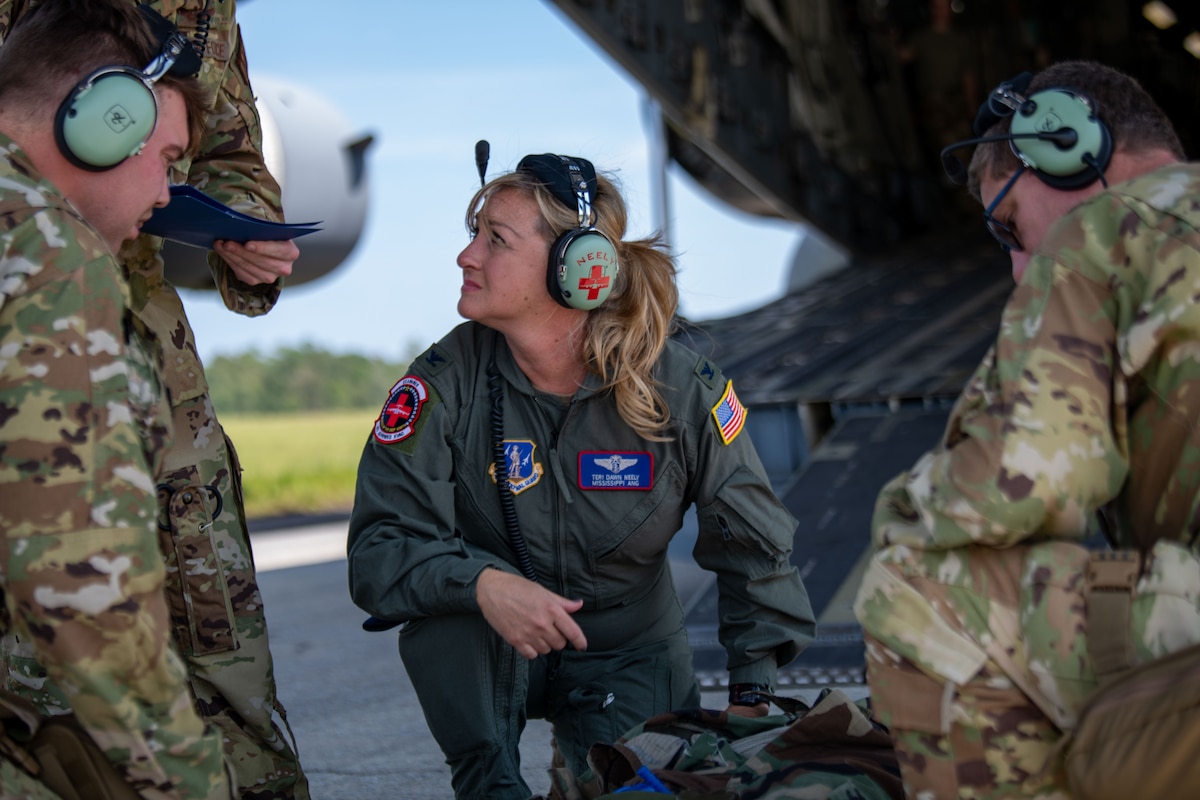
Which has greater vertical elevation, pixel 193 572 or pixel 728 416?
pixel 728 416

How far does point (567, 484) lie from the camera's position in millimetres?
2443

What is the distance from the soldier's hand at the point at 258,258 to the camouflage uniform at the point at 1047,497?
4.48 feet

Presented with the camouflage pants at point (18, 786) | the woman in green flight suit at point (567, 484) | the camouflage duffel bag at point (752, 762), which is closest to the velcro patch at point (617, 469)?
the woman in green flight suit at point (567, 484)

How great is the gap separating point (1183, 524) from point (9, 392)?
4.33 ft

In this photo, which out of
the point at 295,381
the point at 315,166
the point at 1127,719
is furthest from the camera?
the point at 295,381

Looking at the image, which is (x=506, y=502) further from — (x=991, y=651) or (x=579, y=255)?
(x=991, y=651)

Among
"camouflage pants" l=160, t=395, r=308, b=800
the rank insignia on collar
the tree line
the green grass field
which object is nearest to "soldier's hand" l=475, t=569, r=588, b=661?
the rank insignia on collar

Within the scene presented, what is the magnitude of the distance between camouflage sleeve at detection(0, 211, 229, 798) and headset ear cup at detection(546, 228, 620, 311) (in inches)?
38.2

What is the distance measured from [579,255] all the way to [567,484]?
16.8 inches

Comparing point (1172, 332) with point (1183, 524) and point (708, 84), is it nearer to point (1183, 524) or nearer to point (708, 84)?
point (1183, 524)

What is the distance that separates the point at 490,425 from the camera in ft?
8.11

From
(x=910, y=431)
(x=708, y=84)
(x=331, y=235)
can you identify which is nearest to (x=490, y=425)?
(x=910, y=431)

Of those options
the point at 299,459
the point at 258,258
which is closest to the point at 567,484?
the point at 258,258

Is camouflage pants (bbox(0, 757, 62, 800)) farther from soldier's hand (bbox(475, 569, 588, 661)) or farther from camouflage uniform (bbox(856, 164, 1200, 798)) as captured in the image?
camouflage uniform (bbox(856, 164, 1200, 798))
